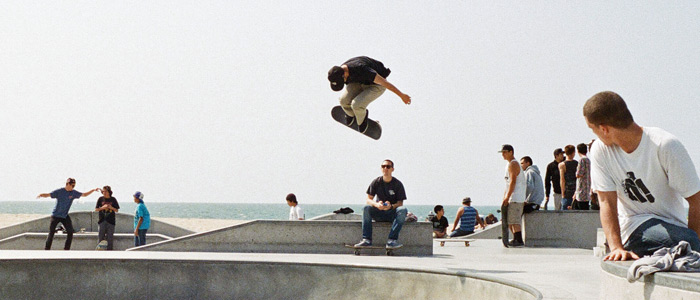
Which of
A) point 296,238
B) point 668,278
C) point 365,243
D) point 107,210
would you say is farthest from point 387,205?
point 668,278

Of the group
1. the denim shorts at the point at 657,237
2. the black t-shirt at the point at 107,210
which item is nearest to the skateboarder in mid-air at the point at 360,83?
the denim shorts at the point at 657,237

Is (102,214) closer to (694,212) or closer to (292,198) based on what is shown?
(292,198)

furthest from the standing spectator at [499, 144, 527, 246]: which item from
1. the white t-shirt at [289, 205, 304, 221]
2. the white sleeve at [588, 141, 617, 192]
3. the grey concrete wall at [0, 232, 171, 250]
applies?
the grey concrete wall at [0, 232, 171, 250]

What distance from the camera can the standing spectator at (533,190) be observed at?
13930 mm

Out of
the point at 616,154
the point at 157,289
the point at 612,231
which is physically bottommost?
the point at 157,289

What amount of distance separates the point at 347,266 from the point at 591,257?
5187 millimetres

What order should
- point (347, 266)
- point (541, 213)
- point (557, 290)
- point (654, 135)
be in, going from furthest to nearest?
point (541, 213), point (347, 266), point (557, 290), point (654, 135)

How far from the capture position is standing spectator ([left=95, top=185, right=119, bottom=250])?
15531 millimetres

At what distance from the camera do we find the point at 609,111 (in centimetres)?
406

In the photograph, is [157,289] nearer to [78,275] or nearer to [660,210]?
[78,275]

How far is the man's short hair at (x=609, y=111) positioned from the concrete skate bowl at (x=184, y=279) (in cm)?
428

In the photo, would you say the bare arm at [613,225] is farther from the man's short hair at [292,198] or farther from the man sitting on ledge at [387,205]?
the man's short hair at [292,198]

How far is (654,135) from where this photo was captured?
408cm

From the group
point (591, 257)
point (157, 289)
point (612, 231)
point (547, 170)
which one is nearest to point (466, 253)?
point (591, 257)
